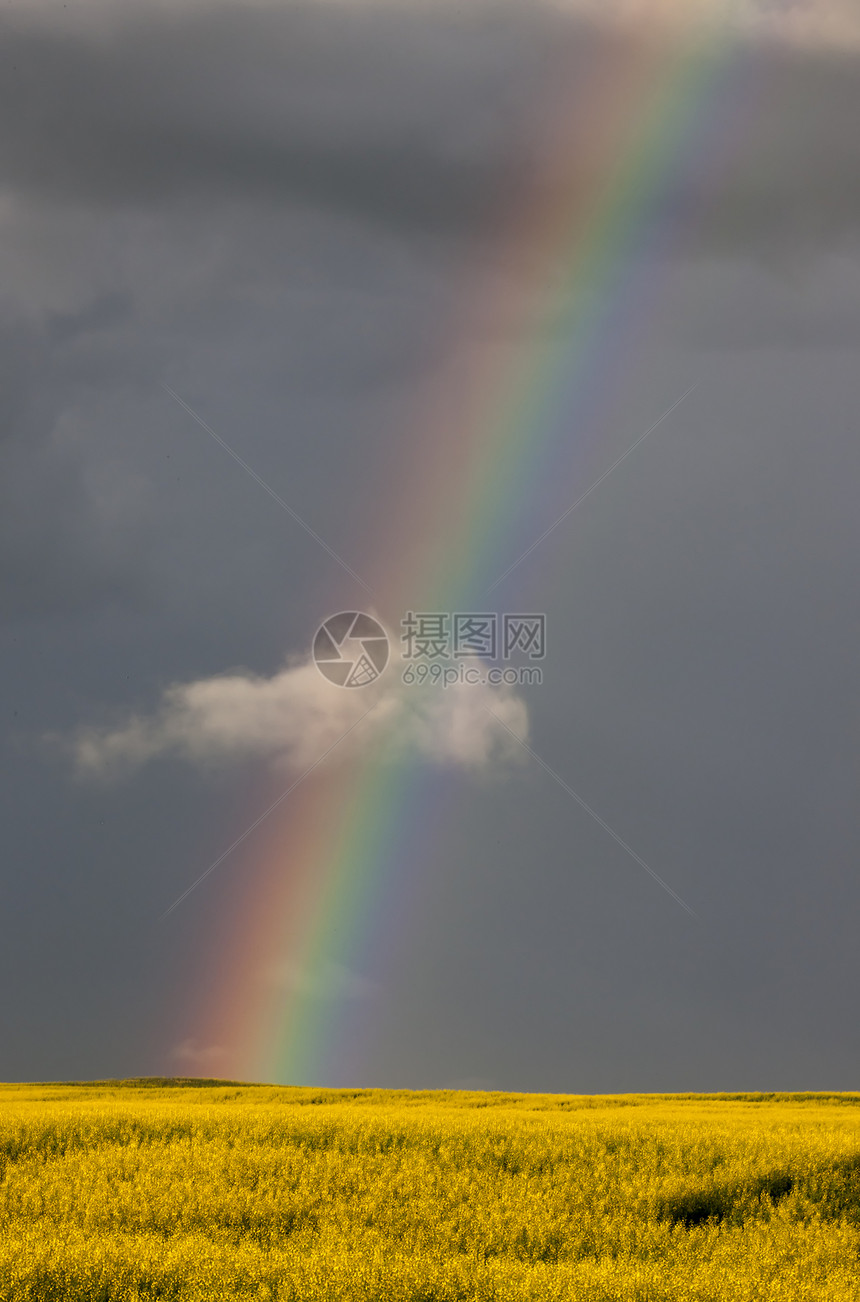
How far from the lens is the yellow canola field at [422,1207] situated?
1792cm

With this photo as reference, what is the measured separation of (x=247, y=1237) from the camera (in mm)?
20859

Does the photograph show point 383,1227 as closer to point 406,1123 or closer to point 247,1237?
point 247,1237

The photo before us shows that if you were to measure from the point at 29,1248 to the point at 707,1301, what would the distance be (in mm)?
11793

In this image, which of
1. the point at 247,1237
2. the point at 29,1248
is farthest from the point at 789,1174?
the point at 29,1248

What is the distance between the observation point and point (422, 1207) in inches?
874

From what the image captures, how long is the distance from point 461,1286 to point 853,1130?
1776 centimetres

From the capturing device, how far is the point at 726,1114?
37.2 m

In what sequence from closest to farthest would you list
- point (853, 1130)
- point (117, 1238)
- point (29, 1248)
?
point (29, 1248), point (117, 1238), point (853, 1130)

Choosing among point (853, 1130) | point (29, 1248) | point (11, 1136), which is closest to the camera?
point (29, 1248)

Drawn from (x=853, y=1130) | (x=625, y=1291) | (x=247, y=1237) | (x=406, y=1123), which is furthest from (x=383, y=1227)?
(x=853, y=1130)

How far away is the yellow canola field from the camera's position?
58.8 feet

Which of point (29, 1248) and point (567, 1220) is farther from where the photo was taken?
point (567, 1220)

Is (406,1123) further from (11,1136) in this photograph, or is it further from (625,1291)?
(625,1291)

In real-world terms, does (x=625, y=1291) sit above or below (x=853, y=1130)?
below
